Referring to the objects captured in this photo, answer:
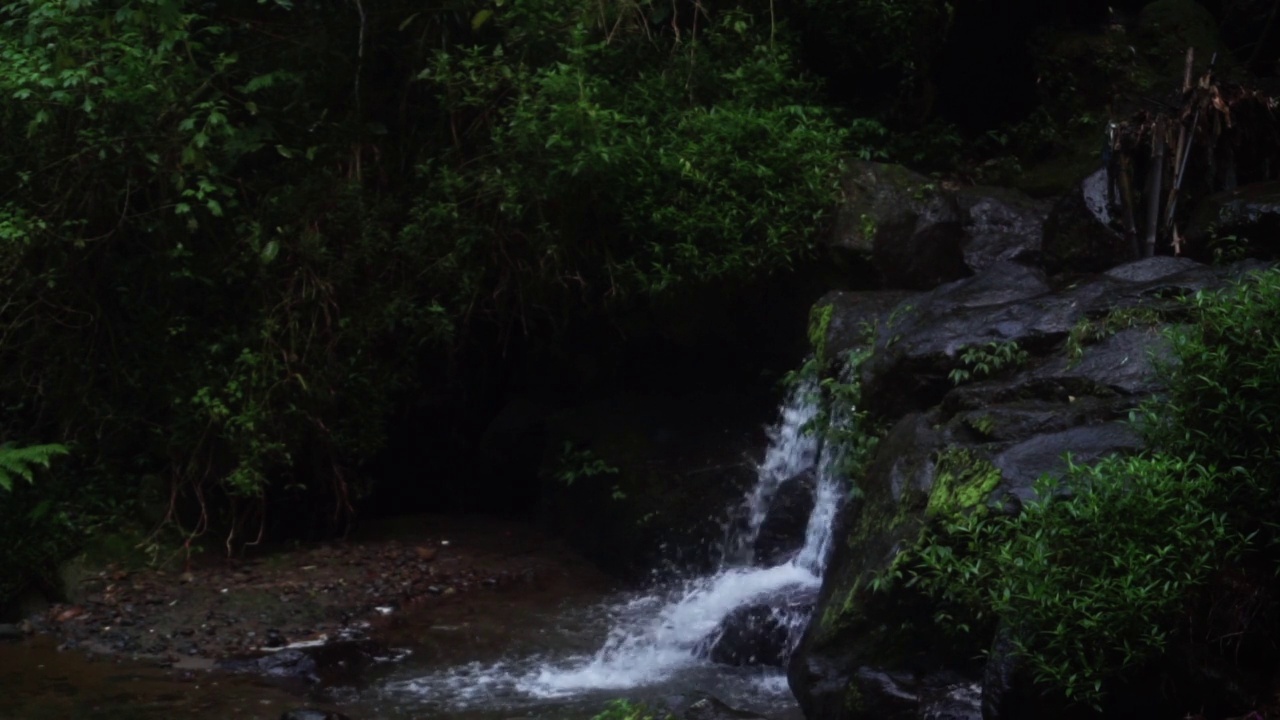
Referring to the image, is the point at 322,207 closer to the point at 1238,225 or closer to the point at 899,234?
the point at 899,234

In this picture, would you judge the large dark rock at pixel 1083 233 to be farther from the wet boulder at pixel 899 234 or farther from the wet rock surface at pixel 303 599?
the wet rock surface at pixel 303 599

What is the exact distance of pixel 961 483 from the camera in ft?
16.8

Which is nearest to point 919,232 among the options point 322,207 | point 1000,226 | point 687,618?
point 1000,226

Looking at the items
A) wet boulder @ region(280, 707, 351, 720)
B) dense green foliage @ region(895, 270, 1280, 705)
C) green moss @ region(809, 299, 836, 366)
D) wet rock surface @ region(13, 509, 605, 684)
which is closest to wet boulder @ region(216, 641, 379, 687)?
wet rock surface @ region(13, 509, 605, 684)

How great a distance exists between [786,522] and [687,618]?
927 mm

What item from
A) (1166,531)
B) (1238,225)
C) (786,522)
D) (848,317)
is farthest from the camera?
(786,522)

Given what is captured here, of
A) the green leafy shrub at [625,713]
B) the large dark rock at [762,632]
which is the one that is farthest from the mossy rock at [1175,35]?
the green leafy shrub at [625,713]

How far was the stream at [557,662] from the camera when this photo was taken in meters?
6.22

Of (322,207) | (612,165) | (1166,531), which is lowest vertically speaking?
(1166,531)

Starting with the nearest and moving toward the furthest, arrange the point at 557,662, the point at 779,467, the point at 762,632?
the point at 762,632, the point at 557,662, the point at 779,467

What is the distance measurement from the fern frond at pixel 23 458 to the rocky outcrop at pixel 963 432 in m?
4.97

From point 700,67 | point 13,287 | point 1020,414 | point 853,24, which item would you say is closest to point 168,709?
point 13,287

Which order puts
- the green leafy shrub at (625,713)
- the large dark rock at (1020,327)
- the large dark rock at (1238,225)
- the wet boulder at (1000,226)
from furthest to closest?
1. the wet boulder at (1000,226)
2. the large dark rock at (1238,225)
3. the large dark rock at (1020,327)
4. the green leafy shrub at (625,713)

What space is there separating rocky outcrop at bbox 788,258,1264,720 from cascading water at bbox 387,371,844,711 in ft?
1.76
